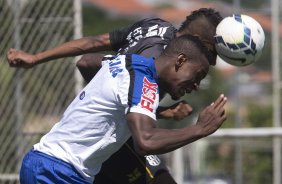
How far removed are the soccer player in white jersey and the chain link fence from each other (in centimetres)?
262

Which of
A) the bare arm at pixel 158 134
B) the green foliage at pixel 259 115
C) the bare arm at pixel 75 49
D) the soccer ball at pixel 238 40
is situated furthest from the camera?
the green foliage at pixel 259 115

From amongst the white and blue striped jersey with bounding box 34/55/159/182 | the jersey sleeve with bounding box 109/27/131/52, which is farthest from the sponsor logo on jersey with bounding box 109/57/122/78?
the jersey sleeve with bounding box 109/27/131/52

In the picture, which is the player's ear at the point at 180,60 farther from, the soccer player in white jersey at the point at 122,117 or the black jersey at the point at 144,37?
the black jersey at the point at 144,37

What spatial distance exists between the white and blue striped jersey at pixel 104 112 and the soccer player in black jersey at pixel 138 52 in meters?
0.73

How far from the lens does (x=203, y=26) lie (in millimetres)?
5953

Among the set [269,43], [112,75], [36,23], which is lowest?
[269,43]

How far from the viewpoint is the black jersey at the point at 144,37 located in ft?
19.3

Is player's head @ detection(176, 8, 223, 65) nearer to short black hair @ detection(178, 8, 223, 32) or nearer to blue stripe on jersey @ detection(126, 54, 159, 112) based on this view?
short black hair @ detection(178, 8, 223, 32)

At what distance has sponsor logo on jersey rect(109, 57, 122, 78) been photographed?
16.2 feet

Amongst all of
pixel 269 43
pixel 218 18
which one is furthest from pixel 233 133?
pixel 269 43

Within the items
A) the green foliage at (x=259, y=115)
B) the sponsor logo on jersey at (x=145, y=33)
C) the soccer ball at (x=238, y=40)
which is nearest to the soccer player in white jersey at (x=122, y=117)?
the soccer ball at (x=238, y=40)

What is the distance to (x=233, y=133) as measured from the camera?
831 centimetres

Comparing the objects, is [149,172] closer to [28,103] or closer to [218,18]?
[218,18]

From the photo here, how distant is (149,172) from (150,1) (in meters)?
49.9
